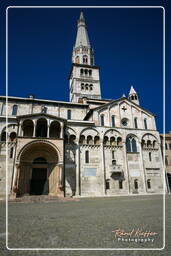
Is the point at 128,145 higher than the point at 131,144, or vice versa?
the point at 131,144

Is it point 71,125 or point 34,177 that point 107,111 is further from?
point 34,177

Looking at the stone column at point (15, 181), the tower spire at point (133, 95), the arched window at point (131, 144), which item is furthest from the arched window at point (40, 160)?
the tower spire at point (133, 95)

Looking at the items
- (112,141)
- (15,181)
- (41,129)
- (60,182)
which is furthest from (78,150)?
(15,181)

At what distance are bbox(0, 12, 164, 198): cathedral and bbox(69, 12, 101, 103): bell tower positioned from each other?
14528mm

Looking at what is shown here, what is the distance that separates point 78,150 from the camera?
23.8 m

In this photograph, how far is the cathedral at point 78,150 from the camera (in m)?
21.2

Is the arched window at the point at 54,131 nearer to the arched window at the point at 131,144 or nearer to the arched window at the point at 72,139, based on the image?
the arched window at the point at 72,139

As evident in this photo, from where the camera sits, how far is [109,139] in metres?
25.7

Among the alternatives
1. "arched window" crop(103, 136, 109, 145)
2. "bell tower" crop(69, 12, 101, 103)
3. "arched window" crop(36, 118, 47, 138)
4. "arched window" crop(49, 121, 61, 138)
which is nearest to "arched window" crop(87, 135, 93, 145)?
"arched window" crop(103, 136, 109, 145)

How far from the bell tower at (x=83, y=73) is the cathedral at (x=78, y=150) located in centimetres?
1453

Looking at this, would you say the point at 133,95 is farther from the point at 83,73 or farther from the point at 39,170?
the point at 39,170

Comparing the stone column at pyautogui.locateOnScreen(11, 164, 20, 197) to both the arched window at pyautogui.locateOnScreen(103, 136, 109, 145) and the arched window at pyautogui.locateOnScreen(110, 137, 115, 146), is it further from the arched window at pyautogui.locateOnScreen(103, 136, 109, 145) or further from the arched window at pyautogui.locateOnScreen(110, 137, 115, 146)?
the arched window at pyautogui.locateOnScreen(110, 137, 115, 146)

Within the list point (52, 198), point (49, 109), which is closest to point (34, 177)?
point (52, 198)

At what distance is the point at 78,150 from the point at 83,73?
31.1 m
